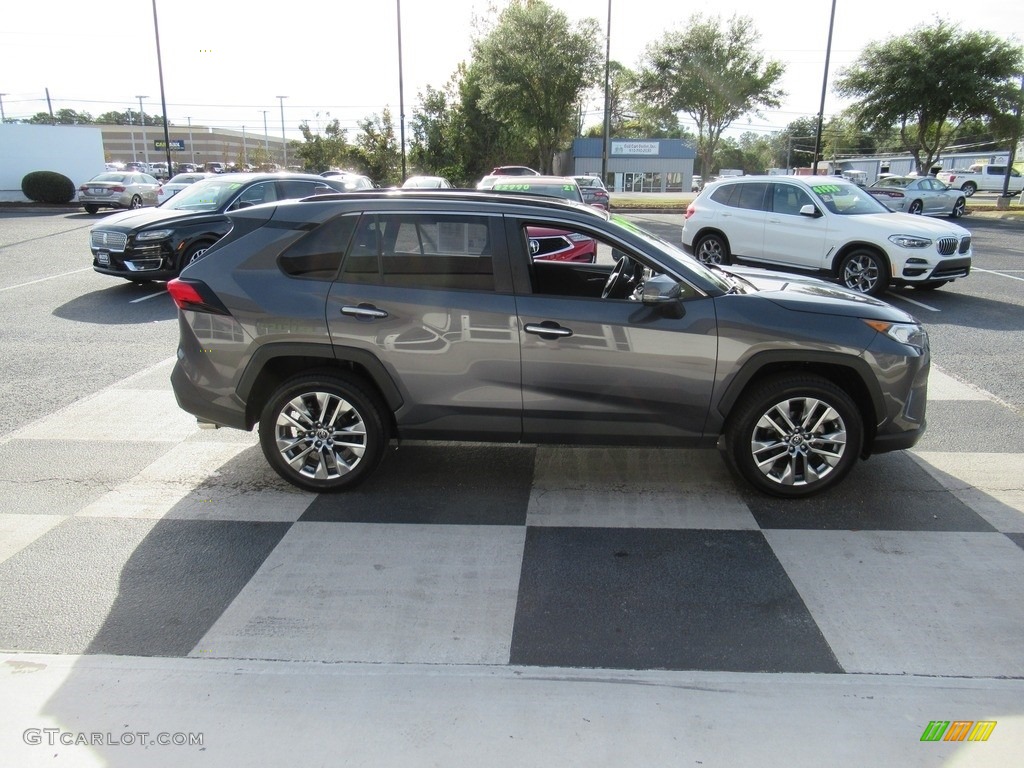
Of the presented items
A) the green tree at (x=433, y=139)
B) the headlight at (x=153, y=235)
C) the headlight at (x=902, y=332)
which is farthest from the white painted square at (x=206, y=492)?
the green tree at (x=433, y=139)

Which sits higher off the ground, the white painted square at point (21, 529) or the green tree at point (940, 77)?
the green tree at point (940, 77)

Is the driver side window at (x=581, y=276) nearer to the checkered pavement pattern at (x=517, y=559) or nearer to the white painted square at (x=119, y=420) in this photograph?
the checkered pavement pattern at (x=517, y=559)

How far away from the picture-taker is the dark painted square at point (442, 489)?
4.60 m

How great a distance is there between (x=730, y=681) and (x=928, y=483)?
275 cm

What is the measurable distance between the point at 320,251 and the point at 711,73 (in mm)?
50907

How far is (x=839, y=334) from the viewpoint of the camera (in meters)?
4.54

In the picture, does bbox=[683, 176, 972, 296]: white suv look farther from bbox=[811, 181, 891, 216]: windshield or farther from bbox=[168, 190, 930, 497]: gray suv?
bbox=[168, 190, 930, 497]: gray suv

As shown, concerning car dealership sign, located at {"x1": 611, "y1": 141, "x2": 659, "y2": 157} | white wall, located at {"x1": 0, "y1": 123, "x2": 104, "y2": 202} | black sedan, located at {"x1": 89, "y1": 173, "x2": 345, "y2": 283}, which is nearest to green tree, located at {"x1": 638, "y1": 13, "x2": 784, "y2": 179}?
car dealership sign, located at {"x1": 611, "y1": 141, "x2": 659, "y2": 157}

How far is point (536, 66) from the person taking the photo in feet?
130

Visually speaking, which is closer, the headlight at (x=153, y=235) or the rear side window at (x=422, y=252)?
the rear side window at (x=422, y=252)

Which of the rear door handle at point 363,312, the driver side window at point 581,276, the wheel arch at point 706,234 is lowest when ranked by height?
the wheel arch at point 706,234

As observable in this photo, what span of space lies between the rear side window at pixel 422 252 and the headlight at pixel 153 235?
7.86m

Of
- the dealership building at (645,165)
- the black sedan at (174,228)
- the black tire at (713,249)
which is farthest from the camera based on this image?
the dealership building at (645,165)

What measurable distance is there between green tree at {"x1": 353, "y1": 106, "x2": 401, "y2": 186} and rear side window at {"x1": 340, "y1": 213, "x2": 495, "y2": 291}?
123 ft
